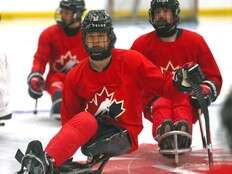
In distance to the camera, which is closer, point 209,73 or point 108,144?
point 108,144

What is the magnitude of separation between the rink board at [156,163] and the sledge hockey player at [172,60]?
0.30 ft

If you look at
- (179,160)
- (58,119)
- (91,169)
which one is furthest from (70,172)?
(58,119)

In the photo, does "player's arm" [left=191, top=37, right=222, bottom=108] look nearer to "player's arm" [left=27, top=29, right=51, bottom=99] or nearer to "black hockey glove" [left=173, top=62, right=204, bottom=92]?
"black hockey glove" [left=173, top=62, right=204, bottom=92]

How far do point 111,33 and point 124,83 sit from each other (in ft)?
0.65

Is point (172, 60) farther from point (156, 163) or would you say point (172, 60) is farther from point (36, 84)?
point (36, 84)

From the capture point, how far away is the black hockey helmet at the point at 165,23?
3018 millimetres

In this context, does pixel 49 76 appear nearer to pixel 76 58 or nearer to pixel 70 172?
pixel 76 58

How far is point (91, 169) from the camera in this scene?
2643 millimetres

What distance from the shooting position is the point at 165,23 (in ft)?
10.0

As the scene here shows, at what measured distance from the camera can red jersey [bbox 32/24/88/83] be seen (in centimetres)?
410

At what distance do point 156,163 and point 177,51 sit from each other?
1.76 feet

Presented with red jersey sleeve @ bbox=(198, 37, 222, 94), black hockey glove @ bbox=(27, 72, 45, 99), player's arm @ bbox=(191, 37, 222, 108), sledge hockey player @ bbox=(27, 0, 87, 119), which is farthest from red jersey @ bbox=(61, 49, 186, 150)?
sledge hockey player @ bbox=(27, 0, 87, 119)

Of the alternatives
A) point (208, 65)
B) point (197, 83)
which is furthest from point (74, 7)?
point (197, 83)

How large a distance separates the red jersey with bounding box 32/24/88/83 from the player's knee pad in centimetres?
156
